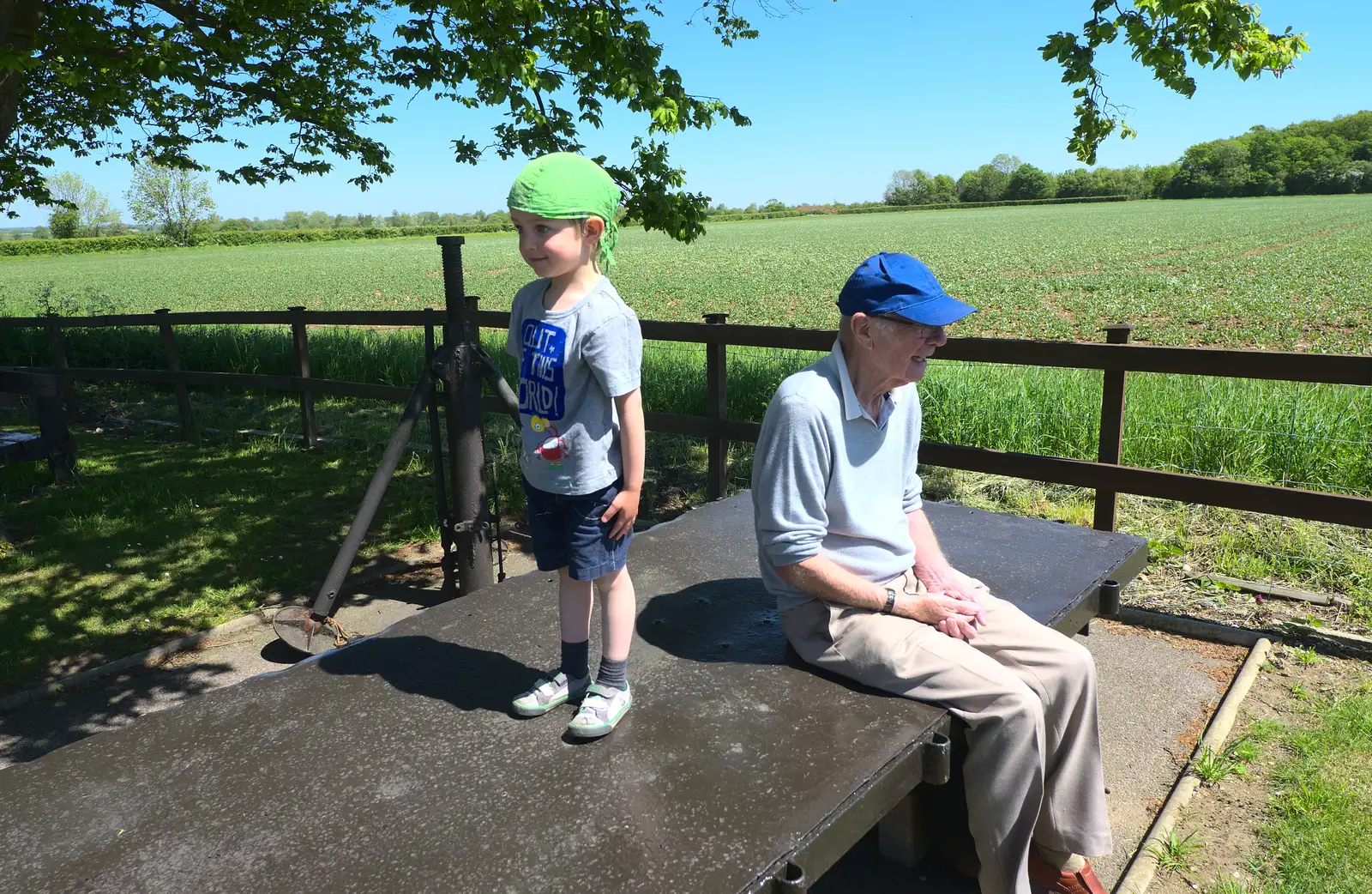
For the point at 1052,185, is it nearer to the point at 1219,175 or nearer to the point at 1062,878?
the point at 1219,175

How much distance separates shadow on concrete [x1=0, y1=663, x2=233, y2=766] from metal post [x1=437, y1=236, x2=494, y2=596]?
3.89ft

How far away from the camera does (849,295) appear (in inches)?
88.1

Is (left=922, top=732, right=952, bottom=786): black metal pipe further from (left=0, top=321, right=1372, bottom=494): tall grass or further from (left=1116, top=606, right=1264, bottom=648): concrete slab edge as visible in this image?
(left=0, top=321, right=1372, bottom=494): tall grass

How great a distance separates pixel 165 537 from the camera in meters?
5.88

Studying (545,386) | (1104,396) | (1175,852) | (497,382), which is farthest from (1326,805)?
(497,382)

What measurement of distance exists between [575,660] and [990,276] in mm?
29142

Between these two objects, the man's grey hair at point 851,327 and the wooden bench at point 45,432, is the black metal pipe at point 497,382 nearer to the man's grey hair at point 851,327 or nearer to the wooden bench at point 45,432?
the man's grey hair at point 851,327

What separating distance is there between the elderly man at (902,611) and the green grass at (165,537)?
365 cm

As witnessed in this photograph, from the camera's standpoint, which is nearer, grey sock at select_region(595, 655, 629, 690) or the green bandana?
the green bandana

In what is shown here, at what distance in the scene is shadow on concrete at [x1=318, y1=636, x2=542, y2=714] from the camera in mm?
2551

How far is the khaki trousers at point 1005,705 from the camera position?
214cm

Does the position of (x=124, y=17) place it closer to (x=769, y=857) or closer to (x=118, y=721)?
(x=118, y=721)

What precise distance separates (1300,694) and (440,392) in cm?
399

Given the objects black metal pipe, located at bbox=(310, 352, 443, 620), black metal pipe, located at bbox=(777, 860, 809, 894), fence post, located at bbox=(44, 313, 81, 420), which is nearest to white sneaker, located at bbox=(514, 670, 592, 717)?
black metal pipe, located at bbox=(777, 860, 809, 894)
